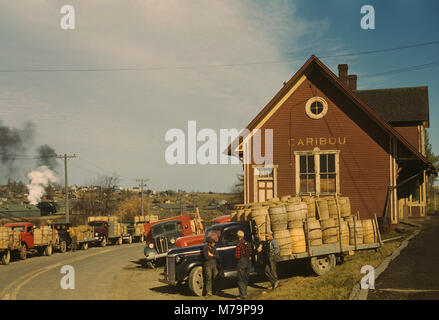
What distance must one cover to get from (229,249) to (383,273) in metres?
4.78

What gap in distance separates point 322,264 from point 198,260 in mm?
4737

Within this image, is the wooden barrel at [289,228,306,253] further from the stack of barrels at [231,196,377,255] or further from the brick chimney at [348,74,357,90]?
the brick chimney at [348,74,357,90]

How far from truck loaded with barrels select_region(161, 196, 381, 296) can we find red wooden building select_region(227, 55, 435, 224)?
8.73m

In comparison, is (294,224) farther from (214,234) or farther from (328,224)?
(214,234)

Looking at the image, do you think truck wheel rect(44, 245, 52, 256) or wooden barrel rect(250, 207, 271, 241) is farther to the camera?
truck wheel rect(44, 245, 52, 256)

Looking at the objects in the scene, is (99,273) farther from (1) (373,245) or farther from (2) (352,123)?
(2) (352,123)

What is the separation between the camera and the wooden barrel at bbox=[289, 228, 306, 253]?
1525 centimetres

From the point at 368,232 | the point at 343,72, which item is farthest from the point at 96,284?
the point at 343,72

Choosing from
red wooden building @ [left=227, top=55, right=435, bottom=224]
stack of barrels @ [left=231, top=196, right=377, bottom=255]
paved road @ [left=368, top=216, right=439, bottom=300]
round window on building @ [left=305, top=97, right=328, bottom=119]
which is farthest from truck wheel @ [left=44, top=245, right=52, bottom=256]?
paved road @ [left=368, top=216, right=439, bottom=300]

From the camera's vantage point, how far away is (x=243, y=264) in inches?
516

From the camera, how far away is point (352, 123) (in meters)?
25.8

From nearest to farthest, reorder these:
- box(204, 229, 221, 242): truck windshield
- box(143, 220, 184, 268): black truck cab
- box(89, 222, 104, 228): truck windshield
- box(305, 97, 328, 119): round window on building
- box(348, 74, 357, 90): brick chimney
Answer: box(204, 229, 221, 242): truck windshield < box(143, 220, 184, 268): black truck cab < box(305, 97, 328, 119): round window on building < box(348, 74, 357, 90): brick chimney < box(89, 222, 104, 228): truck windshield

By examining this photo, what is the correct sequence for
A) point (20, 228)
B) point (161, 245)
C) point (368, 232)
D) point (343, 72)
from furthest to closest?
point (343, 72)
point (20, 228)
point (161, 245)
point (368, 232)
